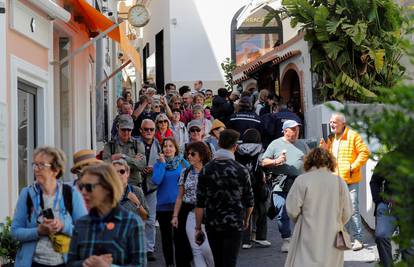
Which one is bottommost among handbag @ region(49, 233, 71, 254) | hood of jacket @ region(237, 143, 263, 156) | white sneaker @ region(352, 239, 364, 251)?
white sneaker @ region(352, 239, 364, 251)

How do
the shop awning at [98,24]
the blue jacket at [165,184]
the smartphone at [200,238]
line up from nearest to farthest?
the smartphone at [200,238]
the blue jacket at [165,184]
the shop awning at [98,24]

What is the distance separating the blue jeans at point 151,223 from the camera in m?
11.6

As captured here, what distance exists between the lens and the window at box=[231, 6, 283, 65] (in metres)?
34.9

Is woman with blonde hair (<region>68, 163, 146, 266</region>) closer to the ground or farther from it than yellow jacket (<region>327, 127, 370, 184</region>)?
closer to the ground

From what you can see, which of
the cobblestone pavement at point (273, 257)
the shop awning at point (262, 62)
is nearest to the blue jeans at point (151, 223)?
the cobblestone pavement at point (273, 257)

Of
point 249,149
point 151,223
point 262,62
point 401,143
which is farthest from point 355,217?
point 262,62

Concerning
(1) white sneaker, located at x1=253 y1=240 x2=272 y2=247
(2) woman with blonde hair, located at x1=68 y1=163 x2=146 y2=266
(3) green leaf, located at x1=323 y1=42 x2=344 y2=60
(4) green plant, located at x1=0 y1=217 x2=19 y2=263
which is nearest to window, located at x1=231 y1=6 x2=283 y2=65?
(3) green leaf, located at x1=323 y1=42 x2=344 y2=60

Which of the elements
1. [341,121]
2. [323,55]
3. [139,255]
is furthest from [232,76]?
[139,255]

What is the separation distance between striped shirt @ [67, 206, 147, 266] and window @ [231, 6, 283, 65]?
97.8 feet

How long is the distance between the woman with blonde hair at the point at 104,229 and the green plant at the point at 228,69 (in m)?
27.9

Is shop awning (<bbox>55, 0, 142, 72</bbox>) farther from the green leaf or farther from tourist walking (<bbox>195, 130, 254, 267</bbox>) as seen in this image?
tourist walking (<bbox>195, 130, 254, 267</bbox>)

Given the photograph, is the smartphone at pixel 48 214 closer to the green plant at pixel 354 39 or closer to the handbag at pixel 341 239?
the handbag at pixel 341 239

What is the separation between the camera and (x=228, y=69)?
114ft

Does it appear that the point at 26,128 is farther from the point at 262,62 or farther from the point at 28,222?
the point at 262,62
